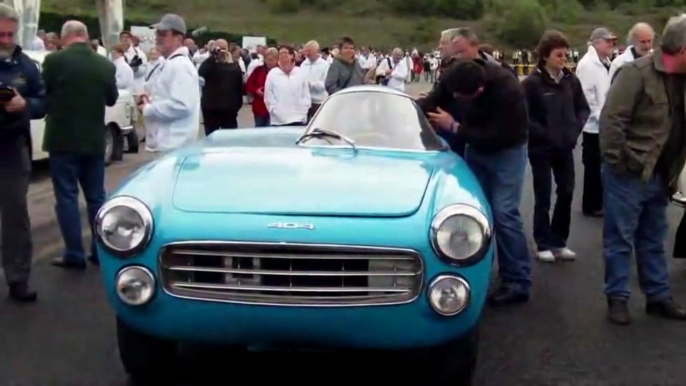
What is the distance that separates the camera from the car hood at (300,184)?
14.7 feet

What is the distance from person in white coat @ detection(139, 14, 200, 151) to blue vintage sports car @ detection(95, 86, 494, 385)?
9.44 feet

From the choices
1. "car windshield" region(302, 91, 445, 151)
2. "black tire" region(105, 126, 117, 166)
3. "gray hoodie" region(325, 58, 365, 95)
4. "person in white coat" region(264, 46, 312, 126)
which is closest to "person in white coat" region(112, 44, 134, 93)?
"black tire" region(105, 126, 117, 166)

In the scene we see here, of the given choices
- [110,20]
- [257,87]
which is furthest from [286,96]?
[110,20]

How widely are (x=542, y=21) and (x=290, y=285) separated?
115m

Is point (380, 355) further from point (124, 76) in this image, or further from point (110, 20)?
point (110, 20)

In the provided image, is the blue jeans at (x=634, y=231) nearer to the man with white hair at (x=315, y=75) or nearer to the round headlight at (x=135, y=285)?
the round headlight at (x=135, y=285)

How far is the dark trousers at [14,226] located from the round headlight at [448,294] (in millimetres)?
3256

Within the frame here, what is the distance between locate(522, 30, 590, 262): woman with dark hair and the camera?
7875mm

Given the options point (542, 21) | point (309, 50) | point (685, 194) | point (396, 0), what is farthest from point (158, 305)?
point (396, 0)

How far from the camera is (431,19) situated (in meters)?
117

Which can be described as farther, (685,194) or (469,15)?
(469,15)

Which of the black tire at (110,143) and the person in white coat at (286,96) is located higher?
the person in white coat at (286,96)

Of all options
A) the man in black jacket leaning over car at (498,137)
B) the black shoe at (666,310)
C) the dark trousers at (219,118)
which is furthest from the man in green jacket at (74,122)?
the dark trousers at (219,118)

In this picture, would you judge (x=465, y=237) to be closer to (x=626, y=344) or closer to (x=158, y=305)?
(x=158, y=305)
